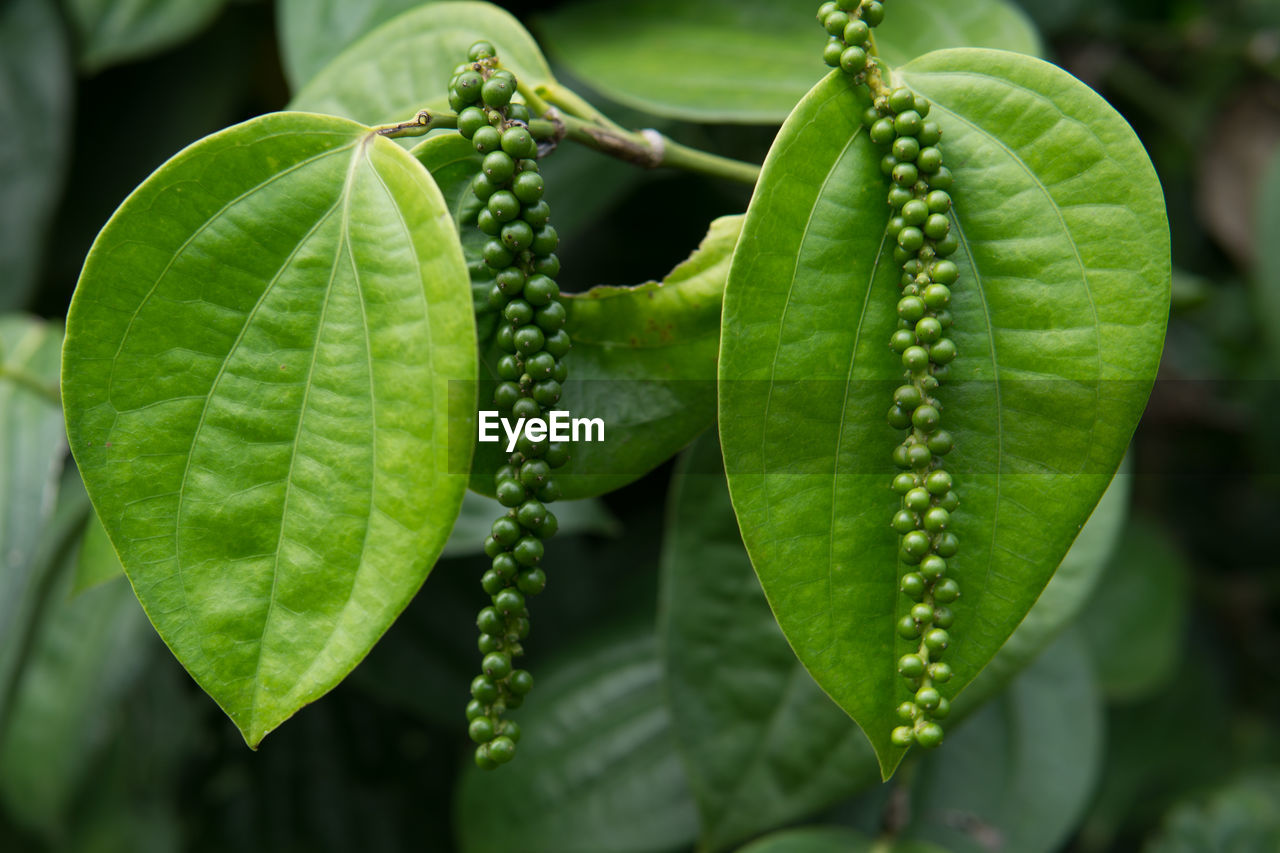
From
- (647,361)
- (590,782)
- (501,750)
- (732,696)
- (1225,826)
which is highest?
(647,361)

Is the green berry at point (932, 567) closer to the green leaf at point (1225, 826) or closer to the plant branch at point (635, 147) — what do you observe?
the plant branch at point (635, 147)

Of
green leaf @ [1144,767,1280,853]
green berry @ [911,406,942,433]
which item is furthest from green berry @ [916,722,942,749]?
green leaf @ [1144,767,1280,853]

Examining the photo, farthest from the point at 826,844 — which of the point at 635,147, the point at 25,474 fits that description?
the point at 25,474

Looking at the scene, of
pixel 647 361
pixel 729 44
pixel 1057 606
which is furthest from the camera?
pixel 729 44

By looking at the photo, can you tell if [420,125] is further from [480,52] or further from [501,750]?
[501,750]

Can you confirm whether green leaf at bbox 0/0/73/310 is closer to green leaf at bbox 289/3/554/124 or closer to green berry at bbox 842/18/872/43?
green leaf at bbox 289/3/554/124

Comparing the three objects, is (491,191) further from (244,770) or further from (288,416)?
(244,770)

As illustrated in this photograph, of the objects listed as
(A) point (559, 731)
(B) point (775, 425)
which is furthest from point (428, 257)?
(A) point (559, 731)

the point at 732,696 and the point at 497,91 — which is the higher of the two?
the point at 497,91
